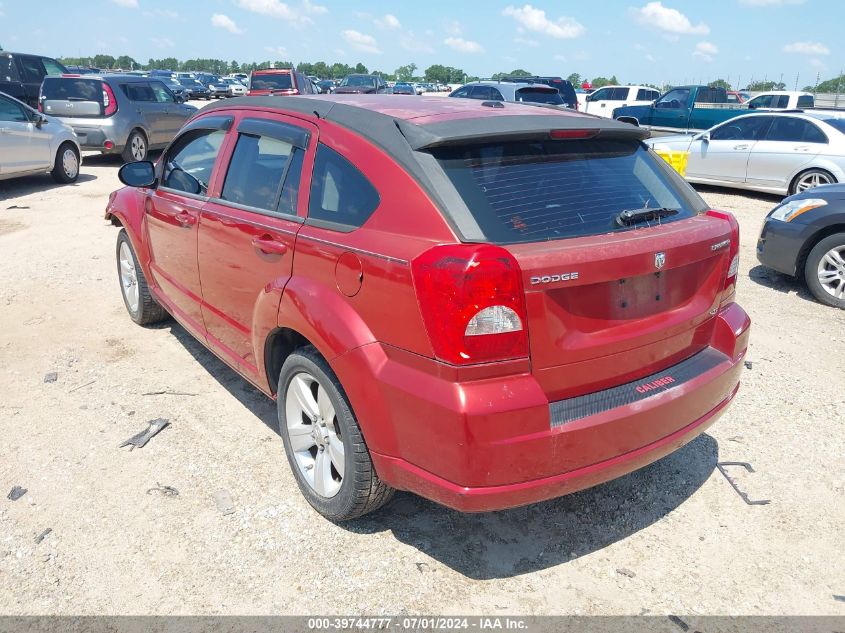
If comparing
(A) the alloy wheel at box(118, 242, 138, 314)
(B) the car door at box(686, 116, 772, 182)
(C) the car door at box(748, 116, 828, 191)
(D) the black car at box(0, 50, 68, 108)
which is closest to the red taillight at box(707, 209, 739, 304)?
(A) the alloy wheel at box(118, 242, 138, 314)

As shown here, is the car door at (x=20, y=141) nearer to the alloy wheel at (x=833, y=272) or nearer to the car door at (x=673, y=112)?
the alloy wheel at (x=833, y=272)

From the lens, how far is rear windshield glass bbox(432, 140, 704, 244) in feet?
8.12

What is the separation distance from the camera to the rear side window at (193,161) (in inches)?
154

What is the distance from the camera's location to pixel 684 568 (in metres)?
2.81

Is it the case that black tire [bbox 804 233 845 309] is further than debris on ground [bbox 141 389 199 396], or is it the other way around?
black tire [bbox 804 233 845 309]

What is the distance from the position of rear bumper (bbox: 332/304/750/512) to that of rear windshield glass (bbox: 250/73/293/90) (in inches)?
717

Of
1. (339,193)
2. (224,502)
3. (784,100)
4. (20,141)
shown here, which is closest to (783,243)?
(339,193)

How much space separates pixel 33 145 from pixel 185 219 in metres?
8.89

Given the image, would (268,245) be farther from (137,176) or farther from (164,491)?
(137,176)

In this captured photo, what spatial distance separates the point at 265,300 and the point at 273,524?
3.39 ft

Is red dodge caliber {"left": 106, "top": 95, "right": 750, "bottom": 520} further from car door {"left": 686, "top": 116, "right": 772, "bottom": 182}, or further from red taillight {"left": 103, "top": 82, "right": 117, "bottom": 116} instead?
red taillight {"left": 103, "top": 82, "right": 117, "bottom": 116}

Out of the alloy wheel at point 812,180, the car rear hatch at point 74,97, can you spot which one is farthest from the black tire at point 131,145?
the alloy wheel at point 812,180

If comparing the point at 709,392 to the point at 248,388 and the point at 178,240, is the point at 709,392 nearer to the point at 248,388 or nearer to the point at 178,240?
the point at 248,388

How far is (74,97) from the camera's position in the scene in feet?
43.7
